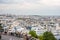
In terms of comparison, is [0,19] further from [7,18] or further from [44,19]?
[44,19]

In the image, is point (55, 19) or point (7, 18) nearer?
point (7, 18)

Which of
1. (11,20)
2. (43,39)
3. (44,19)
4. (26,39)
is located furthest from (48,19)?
(26,39)

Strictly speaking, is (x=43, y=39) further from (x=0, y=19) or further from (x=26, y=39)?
(x=0, y=19)

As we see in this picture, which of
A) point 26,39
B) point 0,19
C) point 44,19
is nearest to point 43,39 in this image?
point 26,39

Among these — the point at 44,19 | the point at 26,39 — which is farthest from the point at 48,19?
the point at 26,39

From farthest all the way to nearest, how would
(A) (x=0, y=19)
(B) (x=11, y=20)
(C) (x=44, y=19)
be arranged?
1. (C) (x=44, y=19)
2. (B) (x=11, y=20)
3. (A) (x=0, y=19)

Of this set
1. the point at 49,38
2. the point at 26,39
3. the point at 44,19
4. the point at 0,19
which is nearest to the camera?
the point at 26,39

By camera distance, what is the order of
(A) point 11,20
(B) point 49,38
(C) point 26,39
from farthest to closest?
(A) point 11,20
(B) point 49,38
(C) point 26,39

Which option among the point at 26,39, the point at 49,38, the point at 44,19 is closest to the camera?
the point at 26,39

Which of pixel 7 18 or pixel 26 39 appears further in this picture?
pixel 7 18
